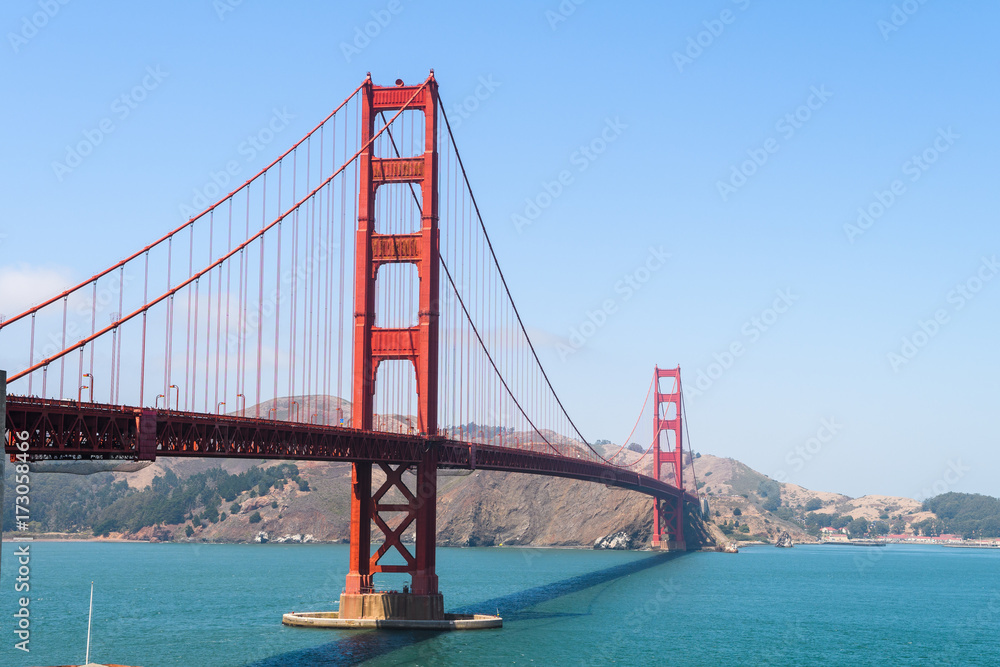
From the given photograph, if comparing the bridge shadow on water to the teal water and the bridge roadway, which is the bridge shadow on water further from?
the bridge roadway

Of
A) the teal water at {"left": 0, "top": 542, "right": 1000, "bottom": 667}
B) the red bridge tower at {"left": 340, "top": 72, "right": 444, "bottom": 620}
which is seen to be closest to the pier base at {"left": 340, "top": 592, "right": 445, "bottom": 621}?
the red bridge tower at {"left": 340, "top": 72, "right": 444, "bottom": 620}

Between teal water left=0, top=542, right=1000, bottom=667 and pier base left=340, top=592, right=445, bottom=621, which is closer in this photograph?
teal water left=0, top=542, right=1000, bottom=667

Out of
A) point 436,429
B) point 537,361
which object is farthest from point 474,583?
point 436,429

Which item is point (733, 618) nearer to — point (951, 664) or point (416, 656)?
point (951, 664)

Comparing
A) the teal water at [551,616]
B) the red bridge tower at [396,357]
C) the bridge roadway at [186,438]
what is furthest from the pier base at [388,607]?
the bridge roadway at [186,438]

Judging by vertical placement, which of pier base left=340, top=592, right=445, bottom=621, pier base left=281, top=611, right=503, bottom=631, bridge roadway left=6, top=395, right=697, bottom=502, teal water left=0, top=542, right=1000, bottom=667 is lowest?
teal water left=0, top=542, right=1000, bottom=667
